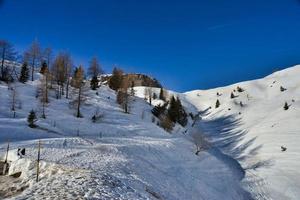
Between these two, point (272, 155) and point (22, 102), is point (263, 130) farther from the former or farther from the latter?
point (22, 102)

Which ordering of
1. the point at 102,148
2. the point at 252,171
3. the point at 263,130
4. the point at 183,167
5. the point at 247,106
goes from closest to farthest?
the point at 102,148 → the point at 183,167 → the point at 252,171 → the point at 263,130 → the point at 247,106

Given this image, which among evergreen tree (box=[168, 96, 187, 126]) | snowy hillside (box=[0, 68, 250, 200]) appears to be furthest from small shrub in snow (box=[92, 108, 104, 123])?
evergreen tree (box=[168, 96, 187, 126])

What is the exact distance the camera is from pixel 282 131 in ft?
262

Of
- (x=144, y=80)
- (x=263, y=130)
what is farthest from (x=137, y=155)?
(x=144, y=80)

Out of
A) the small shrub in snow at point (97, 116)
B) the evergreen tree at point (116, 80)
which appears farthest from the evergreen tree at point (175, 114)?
the small shrub in snow at point (97, 116)

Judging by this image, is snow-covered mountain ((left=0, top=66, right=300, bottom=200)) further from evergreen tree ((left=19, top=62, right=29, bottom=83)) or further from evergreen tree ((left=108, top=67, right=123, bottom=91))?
evergreen tree ((left=108, top=67, right=123, bottom=91))

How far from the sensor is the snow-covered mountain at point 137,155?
20.2 meters

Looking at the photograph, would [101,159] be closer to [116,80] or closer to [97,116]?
[97,116]

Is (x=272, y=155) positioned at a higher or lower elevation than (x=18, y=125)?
lower

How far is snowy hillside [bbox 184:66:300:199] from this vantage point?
1998 inches

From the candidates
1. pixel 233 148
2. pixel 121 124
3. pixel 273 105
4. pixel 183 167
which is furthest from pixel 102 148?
pixel 273 105

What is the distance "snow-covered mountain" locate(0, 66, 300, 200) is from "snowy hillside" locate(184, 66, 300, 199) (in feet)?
0.89

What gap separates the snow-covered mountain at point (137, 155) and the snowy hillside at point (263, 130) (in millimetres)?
273

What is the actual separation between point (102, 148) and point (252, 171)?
2778cm
